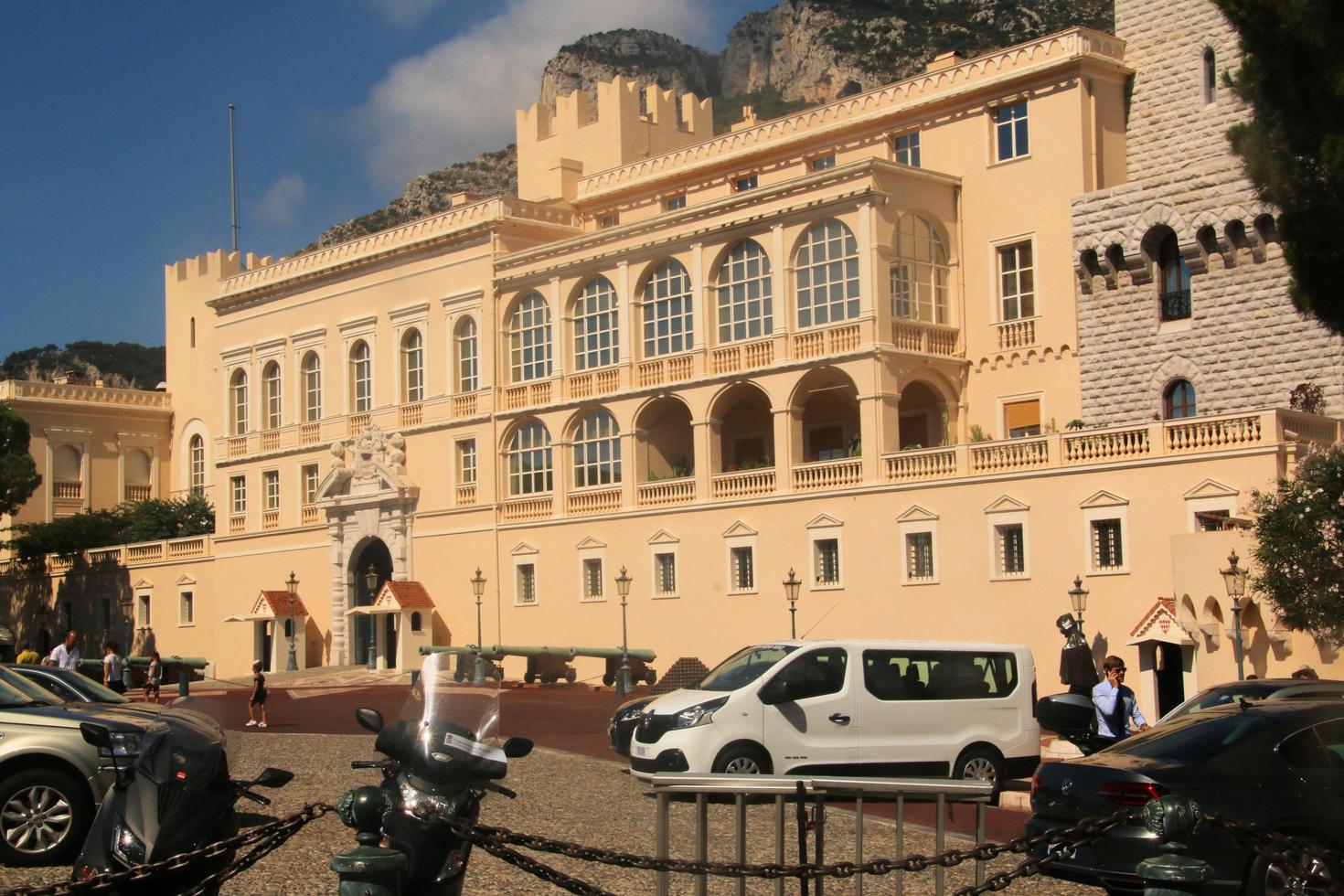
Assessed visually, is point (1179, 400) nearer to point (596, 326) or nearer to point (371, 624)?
point (596, 326)

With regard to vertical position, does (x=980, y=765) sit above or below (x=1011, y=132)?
below

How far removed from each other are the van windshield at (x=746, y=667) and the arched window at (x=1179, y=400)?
19.9 metres

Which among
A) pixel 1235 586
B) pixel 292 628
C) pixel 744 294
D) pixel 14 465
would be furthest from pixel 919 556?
pixel 14 465

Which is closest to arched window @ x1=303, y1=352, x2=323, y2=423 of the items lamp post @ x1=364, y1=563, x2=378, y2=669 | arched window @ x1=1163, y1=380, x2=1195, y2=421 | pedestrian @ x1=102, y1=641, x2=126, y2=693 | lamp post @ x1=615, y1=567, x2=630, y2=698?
lamp post @ x1=364, y1=563, x2=378, y2=669

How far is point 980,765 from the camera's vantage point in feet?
66.4

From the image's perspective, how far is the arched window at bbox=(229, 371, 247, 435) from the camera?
59.8 m

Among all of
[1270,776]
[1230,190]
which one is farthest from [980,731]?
[1230,190]

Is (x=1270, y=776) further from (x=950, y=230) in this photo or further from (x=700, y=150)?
(x=700, y=150)

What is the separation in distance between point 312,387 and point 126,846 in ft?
161

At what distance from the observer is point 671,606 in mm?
43188

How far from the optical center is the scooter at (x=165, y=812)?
8.82 m

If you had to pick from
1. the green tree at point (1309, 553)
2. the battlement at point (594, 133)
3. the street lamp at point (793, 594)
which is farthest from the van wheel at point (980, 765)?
the battlement at point (594, 133)

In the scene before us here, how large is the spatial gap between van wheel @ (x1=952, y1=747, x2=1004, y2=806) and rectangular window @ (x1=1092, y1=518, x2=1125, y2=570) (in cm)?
1453

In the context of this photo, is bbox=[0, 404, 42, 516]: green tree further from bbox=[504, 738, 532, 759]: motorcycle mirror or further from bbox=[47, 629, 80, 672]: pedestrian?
bbox=[504, 738, 532, 759]: motorcycle mirror
